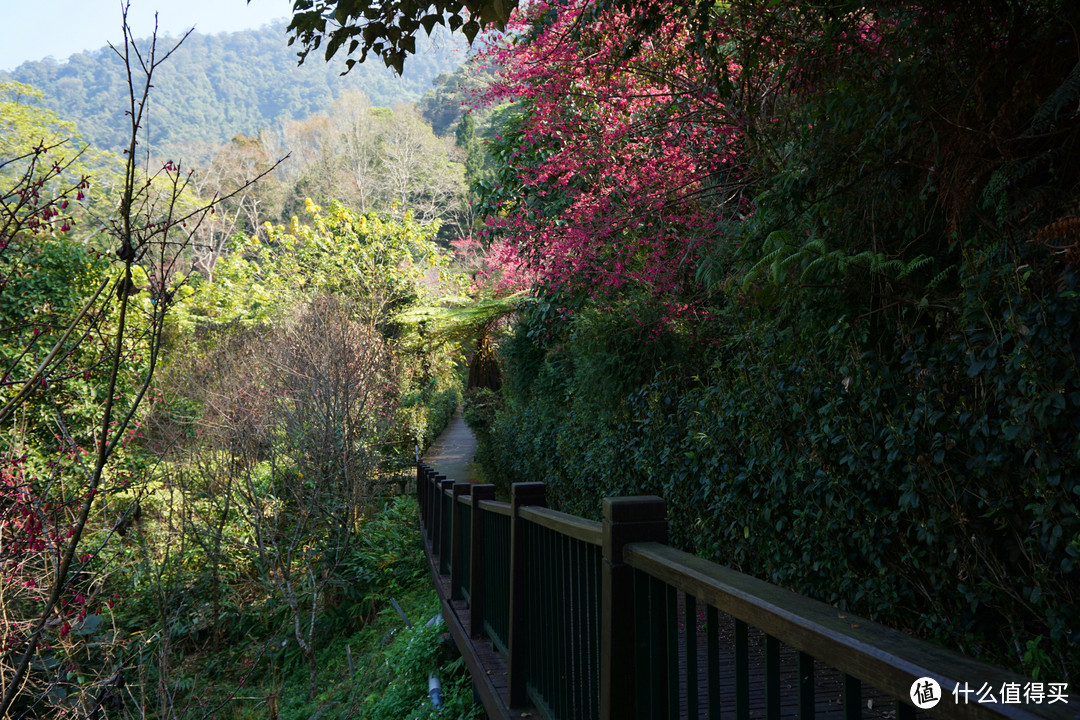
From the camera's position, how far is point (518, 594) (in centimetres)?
373

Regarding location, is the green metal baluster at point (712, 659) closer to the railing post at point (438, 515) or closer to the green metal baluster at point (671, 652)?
the green metal baluster at point (671, 652)

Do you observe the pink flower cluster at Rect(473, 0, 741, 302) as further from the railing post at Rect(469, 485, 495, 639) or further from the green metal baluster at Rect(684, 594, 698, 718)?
the green metal baluster at Rect(684, 594, 698, 718)

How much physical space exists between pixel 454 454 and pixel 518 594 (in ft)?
59.5

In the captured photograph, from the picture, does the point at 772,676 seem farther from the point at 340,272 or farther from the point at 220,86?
the point at 220,86

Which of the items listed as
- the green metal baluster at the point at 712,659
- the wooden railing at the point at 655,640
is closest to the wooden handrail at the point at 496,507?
the wooden railing at the point at 655,640

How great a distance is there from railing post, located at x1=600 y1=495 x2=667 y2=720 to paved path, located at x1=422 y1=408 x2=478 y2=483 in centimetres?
1245

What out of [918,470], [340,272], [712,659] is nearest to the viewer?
[712,659]

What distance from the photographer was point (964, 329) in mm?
2992

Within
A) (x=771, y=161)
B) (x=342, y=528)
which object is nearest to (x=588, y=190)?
(x=771, y=161)

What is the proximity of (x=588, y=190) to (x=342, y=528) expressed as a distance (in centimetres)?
803

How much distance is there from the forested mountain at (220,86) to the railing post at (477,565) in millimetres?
76153

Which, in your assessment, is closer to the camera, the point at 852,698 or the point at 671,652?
the point at 852,698

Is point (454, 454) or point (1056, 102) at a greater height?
point (1056, 102)
